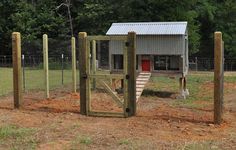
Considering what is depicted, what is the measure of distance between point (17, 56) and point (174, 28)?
21.2ft

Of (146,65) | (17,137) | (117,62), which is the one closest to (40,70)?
(117,62)

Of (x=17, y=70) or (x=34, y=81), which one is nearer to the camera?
(x=17, y=70)

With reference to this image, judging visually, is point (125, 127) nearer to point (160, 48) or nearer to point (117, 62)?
point (160, 48)

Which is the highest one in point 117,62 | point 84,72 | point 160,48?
point 160,48

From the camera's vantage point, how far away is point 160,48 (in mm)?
16000

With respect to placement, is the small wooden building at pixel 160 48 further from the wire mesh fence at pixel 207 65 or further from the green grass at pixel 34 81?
the wire mesh fence at pixel 207 65

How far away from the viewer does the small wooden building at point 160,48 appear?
15.8 m

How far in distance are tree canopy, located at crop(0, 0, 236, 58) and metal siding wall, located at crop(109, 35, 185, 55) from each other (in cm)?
2109

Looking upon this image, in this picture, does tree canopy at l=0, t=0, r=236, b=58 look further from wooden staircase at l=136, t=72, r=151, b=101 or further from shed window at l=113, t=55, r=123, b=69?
wooden staircase at l=136, t=72, r=151, b=101

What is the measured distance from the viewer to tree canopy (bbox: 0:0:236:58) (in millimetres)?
37531

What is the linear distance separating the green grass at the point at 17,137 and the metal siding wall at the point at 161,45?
27.0 ft

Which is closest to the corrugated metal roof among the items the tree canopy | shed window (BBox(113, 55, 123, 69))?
shed window (BBox(113, 55, 123, 69))

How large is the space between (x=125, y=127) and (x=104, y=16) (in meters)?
30.5

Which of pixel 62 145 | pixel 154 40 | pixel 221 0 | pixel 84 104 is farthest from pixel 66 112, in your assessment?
A: pixel 221 0
